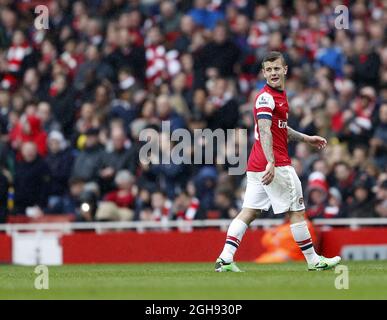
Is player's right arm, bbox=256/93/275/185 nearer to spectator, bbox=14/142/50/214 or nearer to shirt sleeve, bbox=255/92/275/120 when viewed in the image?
shirt sleeve, bbox=255/92/275/120

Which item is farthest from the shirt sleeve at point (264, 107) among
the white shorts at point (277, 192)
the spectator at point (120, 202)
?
the spectator at point (120, 202)

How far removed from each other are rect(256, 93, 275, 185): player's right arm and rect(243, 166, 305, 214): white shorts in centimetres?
33

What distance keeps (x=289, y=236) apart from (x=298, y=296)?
784 cm

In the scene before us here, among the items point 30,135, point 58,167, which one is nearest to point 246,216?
point 58,167

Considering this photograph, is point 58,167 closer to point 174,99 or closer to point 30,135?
point 30,135

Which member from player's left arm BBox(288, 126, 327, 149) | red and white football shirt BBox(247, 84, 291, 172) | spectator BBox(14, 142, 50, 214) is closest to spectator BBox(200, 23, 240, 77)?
spectator BBox(14, 142, 50, 214)

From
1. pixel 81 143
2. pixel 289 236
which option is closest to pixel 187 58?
pixel 81 143

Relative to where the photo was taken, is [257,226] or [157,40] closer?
[257,226]

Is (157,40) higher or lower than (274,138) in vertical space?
higher

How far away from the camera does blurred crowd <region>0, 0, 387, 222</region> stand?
20109 millimetres

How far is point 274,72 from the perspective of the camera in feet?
43.8
